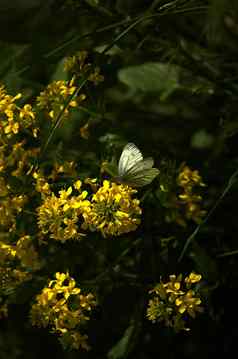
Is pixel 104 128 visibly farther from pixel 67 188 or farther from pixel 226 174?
pixel 226 174

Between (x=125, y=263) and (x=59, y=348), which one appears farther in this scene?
(x=59, y=348)

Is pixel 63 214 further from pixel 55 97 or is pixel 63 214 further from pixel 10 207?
pixel 55 97

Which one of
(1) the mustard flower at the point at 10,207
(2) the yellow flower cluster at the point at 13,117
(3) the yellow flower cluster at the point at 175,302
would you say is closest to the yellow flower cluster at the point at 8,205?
(1) the mustard flower at the point at 10,207

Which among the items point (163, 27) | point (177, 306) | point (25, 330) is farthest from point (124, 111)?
point (177, 306)

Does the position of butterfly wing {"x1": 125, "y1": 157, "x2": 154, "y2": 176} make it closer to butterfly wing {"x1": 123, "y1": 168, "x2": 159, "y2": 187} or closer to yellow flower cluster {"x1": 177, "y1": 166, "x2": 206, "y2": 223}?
butterfly wing {"x1": 123, "y1": 168, "x2": 159, "y2": 187}

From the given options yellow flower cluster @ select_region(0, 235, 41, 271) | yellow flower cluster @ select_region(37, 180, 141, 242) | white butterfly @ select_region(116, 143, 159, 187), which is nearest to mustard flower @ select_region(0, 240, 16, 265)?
yellow flower cluster @ select_region(0, 235, 41, 271)

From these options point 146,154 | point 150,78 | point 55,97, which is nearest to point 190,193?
point 146,154

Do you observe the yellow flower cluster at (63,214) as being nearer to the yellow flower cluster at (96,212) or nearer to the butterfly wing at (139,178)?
the yellow flower cluster at (96,212)
